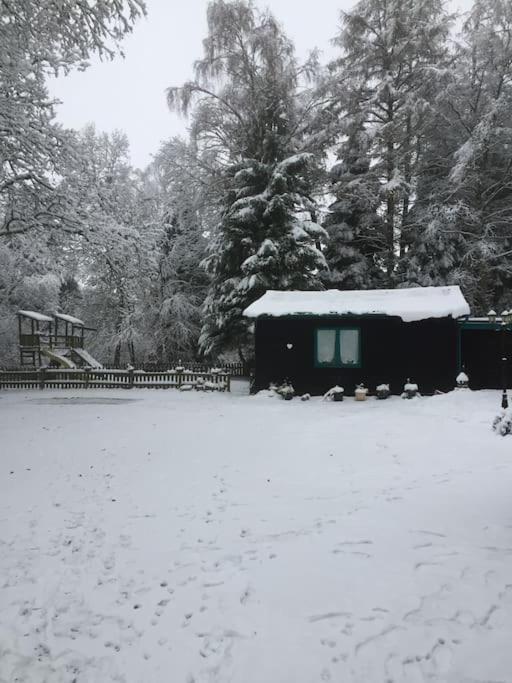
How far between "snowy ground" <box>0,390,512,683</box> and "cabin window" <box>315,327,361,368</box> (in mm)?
7127

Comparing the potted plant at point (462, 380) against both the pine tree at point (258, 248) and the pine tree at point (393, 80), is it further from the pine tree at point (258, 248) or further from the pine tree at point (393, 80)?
the pine tree at point (393, 80)

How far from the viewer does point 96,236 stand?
16234 millimetres

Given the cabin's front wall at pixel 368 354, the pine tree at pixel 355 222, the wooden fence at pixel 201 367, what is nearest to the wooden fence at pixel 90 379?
the wooden fence at pixel 201 367

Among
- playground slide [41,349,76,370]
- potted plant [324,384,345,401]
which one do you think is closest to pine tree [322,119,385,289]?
potted plant [324,384,345,401]

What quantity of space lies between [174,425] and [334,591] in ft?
26.6

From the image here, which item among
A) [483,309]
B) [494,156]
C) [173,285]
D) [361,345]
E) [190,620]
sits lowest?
[190,620]

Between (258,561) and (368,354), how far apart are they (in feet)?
41.7

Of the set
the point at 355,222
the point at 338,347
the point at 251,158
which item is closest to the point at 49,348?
the point at 251,158

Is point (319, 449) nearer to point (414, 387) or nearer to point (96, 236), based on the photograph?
point (414, 387)

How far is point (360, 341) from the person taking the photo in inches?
651

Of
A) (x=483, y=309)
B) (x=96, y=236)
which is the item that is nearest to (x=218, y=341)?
(x=96, y=236)

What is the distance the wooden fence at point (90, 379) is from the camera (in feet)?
65.9

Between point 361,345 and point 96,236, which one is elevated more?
point 96,236

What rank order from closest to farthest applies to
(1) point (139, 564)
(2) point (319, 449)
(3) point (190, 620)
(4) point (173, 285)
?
(3) point (190, 620) < (1) point (139, 564) < (2) point (319, 449) < (4) point (173, 285)
